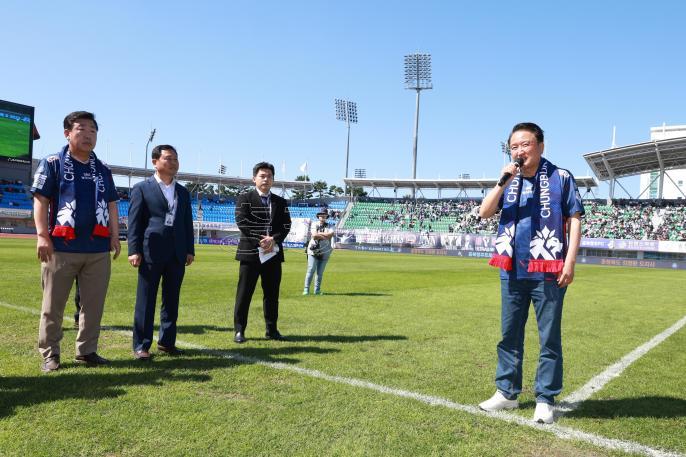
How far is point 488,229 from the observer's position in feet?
178

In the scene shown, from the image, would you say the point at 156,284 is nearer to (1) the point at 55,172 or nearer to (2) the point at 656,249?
(1) the point at 55,172

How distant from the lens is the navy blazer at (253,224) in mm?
6230

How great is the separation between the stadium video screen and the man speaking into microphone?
50177 mm

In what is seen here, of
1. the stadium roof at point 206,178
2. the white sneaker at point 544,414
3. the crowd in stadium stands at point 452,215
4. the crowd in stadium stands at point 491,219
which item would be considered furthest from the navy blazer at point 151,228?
the stadium roof at point 206,178

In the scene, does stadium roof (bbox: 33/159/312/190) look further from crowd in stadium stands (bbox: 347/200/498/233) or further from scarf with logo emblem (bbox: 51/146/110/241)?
scarf with logo emblem (bbox: 51/146/110/241)

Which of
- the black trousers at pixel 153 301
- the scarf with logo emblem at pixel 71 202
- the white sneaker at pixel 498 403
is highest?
the scarf with logo emblem at pixel 71 202

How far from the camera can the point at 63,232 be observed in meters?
4.58

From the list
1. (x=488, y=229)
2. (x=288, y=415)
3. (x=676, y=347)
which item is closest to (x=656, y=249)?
(x=488, y=229)

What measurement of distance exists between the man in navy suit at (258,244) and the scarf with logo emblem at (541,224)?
119 inches

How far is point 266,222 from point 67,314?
3.79 metres

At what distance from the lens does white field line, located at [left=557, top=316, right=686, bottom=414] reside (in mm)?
4195

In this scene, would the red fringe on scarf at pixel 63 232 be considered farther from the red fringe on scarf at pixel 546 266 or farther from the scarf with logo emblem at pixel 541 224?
the red fringe on scarf at pixel 546 266

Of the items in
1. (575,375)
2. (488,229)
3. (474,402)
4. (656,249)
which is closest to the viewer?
(474,402)

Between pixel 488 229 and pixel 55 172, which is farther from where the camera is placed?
pixel 488 229
